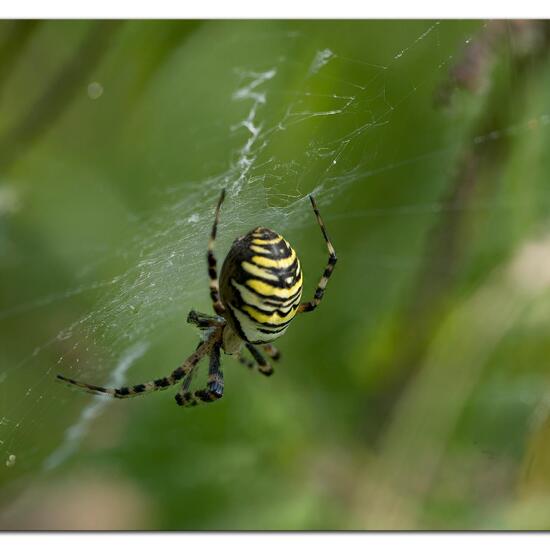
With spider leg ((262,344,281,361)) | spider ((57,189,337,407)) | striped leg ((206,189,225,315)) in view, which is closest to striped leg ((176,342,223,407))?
spider ((57,189,337,407))

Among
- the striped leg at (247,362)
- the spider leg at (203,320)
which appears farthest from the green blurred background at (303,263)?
the spider leg at (203,320)

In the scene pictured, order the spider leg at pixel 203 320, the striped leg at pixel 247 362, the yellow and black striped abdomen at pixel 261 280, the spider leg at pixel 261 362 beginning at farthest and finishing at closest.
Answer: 1. the striped leg at pixel 247 362
2. the spider leg at pixel 261 362
3. the spider leg at pixel 203 320
4. the yellow and black striped abdomen at pixel 261 280

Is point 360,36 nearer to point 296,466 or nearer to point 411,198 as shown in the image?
point 411,198

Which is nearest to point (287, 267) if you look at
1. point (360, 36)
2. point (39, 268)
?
point (360, 36)

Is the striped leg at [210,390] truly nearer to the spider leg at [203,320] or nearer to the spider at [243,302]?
the spider at [243,302]

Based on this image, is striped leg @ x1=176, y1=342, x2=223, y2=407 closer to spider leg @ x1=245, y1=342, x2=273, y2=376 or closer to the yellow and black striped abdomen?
spider leg @ x1=245, y1=342, x2=273, y2=376

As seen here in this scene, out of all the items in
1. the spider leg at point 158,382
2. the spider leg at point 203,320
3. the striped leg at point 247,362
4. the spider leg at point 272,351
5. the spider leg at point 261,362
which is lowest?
the spider leg at point 158,382

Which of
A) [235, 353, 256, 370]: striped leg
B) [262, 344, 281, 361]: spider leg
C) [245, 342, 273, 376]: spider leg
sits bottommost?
[245, 342, 273, 376]: spider leg
